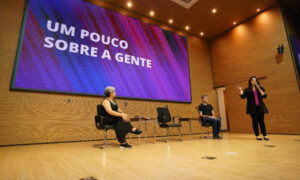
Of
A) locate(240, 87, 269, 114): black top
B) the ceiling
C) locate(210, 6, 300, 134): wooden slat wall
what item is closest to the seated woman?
locate(240, 87, 269, 114): black top

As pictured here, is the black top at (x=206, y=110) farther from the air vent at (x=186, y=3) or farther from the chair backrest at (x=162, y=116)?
the air vent at (x=186, y=3)

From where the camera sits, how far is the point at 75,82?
14.1ft

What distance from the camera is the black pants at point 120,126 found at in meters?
2.91

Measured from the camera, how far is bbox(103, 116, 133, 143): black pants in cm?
291

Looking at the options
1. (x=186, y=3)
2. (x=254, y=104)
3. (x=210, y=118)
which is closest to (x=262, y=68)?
(x=254, y=104)

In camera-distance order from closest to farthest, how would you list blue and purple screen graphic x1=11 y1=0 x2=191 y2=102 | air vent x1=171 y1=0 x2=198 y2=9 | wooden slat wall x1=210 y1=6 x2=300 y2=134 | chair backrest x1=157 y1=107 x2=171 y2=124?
blue and purple screen graphic x1=11 y1=0 x2=191 y2=102, chair backrest x1=157 y1=107 x2=171 y2=124, wooden slat wall x1=210 y1=6 x2=300 y2=134, air vent x1=171 y1=0 x2=198 y2=9

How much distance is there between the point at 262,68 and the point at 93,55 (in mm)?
5894

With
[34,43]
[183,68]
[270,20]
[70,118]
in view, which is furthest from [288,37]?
[34,43]

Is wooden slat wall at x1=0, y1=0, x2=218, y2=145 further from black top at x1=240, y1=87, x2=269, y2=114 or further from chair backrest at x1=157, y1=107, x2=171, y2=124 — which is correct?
black top at x1=240, y1=87, x2=269, y2=114

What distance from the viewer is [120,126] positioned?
293 centimetres

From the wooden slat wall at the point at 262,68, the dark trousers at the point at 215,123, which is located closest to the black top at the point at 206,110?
the dark trousers at the point at 215,123

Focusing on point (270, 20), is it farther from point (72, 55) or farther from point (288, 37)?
point (72, 55)

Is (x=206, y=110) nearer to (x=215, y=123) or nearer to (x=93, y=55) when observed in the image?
(x=215, y=123)

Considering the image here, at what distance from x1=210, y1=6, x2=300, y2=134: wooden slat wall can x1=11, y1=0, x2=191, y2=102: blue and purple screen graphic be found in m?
2.10
